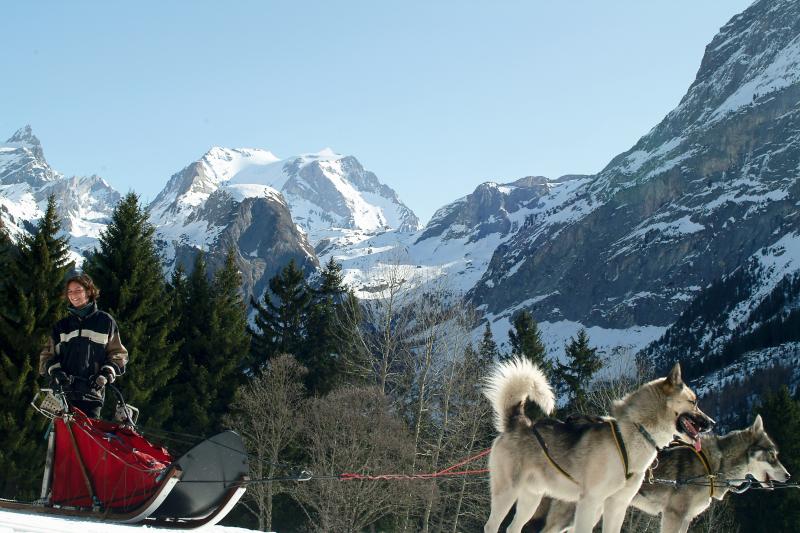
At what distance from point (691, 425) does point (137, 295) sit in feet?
75.6

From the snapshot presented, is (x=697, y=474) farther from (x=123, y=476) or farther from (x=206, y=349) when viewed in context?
(x=206, y=349)

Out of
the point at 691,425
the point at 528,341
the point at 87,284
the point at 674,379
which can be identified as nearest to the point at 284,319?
the point at 528,341

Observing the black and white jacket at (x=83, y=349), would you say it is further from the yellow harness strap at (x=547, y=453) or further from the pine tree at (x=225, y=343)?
the pine tree at (x=225, y=343)

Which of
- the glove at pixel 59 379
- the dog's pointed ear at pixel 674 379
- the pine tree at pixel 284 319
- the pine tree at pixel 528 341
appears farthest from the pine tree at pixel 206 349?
the dog's pointed ear at pixel 674 379

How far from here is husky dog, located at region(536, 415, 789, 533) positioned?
9.12m

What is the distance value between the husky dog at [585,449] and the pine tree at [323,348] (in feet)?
95.0

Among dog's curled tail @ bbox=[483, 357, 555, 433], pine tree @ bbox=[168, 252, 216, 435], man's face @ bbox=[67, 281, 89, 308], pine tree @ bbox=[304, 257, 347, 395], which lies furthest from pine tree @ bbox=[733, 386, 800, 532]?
man's face @ bbox=[67, 281, 89, 308]

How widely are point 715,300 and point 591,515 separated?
180996 millimetres

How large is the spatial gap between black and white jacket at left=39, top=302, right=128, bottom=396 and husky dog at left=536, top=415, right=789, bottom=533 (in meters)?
5.55

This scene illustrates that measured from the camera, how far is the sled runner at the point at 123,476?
24.4 feet

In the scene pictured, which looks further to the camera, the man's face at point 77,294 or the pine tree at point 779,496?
the pine tree at point 779,496

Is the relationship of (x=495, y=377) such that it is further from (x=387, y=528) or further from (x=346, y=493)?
(x=387, y=528)

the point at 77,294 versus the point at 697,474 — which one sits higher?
the point at 77,294

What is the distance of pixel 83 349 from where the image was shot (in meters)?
7.87
